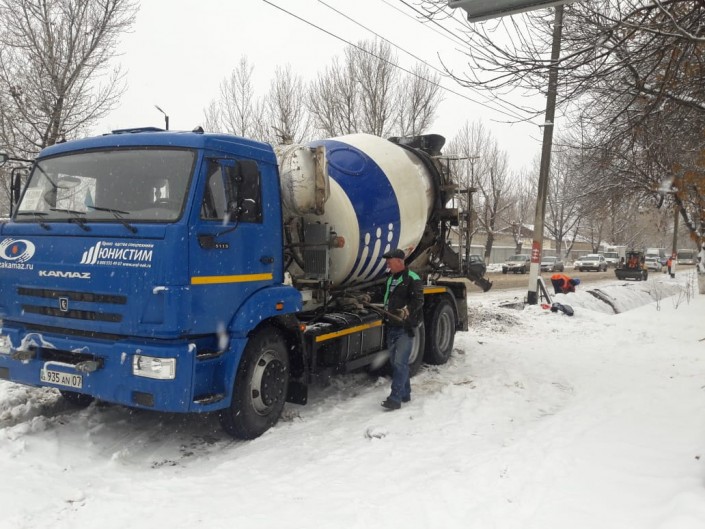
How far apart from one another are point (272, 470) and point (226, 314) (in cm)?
135

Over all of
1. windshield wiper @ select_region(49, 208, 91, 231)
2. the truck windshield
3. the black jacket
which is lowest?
the black jacket

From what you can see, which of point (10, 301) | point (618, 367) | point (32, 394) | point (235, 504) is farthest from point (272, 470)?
point (618, 367)

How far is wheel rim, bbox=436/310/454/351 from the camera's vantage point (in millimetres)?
8734

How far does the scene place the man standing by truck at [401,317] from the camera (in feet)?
20.7

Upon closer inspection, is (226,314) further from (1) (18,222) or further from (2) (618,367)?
(2) (618,367)

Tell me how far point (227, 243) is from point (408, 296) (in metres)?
2.40

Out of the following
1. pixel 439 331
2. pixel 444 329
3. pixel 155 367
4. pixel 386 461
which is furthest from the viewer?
pixel 444 329

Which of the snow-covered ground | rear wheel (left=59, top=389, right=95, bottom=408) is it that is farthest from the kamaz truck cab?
rear wheel (left=59, top=389, right=95, bottom=408)

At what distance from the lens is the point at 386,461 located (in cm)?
→ 465

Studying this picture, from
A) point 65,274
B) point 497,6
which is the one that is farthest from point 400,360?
point 497,6

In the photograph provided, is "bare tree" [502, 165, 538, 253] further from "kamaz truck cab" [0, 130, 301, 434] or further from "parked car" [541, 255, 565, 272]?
"kamaz truck cab" [0, 130, 301, 434]

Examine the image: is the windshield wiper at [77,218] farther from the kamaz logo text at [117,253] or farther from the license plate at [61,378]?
the license plate at [61,378]

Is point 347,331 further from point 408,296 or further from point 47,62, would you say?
point 47,62

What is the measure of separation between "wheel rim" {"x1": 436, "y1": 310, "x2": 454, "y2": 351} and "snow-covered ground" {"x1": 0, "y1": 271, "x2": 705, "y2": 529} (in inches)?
42.1
